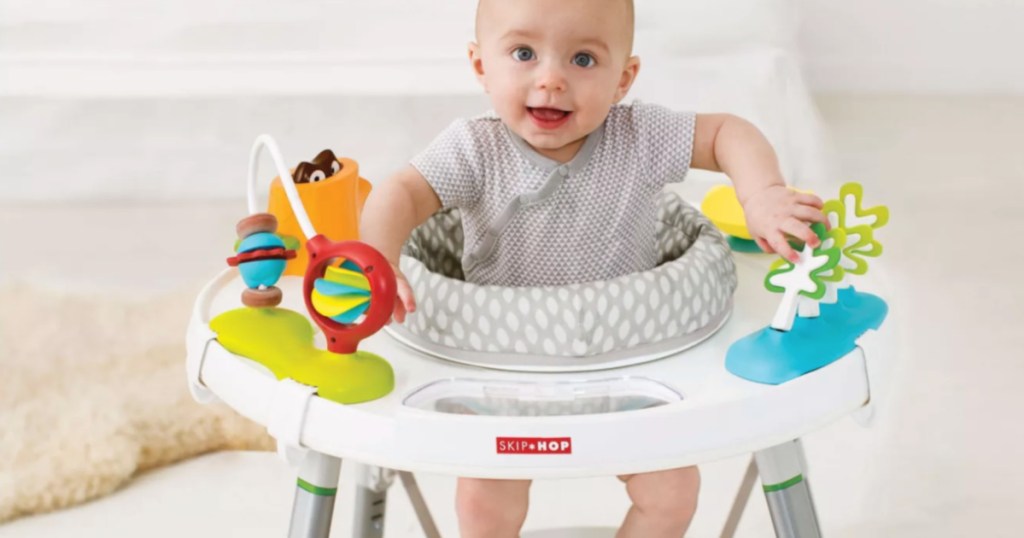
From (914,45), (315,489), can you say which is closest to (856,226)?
(315,489)

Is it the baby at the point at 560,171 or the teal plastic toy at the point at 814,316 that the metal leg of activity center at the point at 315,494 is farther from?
the teal plastic toy at the point at 814,316

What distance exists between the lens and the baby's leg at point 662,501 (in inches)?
37.3

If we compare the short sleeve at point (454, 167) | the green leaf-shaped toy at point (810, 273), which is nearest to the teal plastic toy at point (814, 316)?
the green leaf-shaped toy at point (810, 273)

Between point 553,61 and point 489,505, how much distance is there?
318 mm

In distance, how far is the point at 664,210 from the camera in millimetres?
1100

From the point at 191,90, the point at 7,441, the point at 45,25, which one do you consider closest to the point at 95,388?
the point at 7,441

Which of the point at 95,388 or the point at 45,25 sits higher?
the point at 45,25

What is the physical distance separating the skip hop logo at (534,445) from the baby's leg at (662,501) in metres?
0.20

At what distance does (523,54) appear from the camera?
0.91 m

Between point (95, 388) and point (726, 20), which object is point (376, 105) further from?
point (95, 388)

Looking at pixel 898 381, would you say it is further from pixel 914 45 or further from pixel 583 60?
pixel 914 45

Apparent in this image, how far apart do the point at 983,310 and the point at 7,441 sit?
1387mm

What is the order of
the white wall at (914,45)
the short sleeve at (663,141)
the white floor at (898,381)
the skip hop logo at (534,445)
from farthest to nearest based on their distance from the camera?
1. the white wall at (914,45)
2. the white floor at (898,381)
3. the short sleeve at (663,141)
4. the skip hop logo at (534,445)

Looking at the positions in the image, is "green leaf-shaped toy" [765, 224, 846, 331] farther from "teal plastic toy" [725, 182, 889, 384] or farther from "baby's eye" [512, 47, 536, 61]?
"baby's eye" [512, 47, 536, 61]
